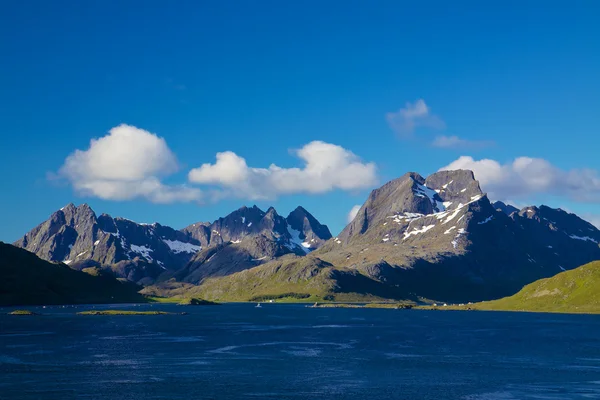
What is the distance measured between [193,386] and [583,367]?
265 ft

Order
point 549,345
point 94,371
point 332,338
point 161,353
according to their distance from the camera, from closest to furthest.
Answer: point 94,371 < point 161,353 < point 549,345 < point 332,338

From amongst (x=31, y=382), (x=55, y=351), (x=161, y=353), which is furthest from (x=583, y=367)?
(x=55, y=351)

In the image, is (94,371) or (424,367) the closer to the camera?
(94,371)

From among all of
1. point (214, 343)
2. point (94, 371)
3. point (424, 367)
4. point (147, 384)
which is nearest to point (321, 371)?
point (424, 367)

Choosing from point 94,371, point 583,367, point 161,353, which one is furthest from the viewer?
point 161,353

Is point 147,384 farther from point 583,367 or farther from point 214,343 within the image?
point 583,367

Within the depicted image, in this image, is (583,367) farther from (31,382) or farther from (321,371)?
(31,382)

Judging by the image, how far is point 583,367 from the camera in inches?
5108

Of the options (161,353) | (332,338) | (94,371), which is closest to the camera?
(94,371)

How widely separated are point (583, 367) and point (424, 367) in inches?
1297

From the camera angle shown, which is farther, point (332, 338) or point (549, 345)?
point (332, 338)

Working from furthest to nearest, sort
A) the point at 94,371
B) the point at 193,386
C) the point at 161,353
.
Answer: the point at 161,353 < the point at 94,371 < the point at 193,386

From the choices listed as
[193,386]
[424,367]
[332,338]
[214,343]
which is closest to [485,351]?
[424,367]

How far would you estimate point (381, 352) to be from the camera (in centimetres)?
15788
